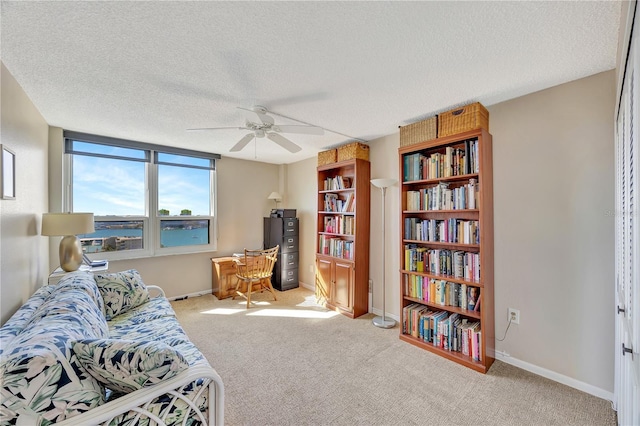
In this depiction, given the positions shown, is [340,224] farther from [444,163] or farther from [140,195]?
[140,195]

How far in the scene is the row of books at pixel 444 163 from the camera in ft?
7.73

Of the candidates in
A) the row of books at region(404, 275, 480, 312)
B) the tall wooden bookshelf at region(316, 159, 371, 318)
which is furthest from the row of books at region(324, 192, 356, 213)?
the row of books at region(404, 275, 480, 312)

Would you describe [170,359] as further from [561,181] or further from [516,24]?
[561,181]

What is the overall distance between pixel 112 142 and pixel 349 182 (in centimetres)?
327

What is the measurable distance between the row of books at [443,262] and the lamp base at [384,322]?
78 centimetres

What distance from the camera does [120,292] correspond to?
7.75 ft

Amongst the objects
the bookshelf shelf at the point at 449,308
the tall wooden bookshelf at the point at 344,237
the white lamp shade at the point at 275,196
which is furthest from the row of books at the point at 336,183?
the bookshelf shelf at the point at 449,308

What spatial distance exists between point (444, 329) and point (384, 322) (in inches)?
32.2

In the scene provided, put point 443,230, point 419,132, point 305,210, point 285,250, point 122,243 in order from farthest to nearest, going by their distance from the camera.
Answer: point 305,210 < point 285,250 < point 122,243 < point 419,132 < point 443,230

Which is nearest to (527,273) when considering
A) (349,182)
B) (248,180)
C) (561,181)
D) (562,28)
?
(561,181)

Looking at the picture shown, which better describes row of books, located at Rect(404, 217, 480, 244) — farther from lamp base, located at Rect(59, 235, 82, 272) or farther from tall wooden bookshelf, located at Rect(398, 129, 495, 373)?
lamp base, located at Rect(59, 235, 82, 272)

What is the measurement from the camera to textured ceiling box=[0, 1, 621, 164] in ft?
4.24

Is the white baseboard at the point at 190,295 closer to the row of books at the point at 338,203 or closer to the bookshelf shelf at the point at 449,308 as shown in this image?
the row of books at the point at 338,203

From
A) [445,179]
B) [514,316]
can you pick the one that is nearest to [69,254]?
[445,179]
